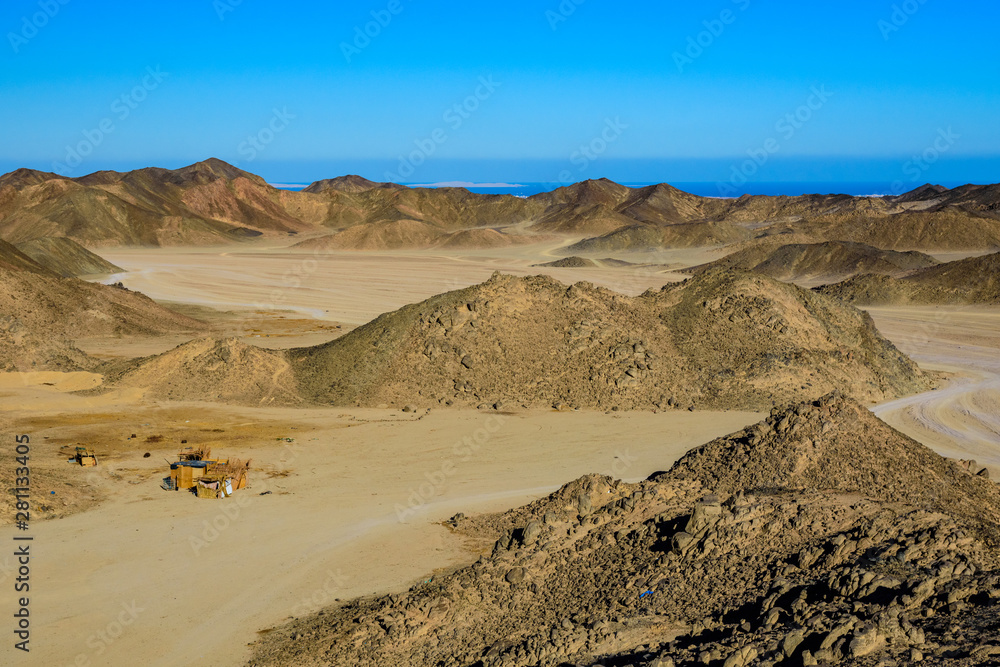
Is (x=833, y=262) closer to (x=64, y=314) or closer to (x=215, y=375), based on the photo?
(x=64, y=314)

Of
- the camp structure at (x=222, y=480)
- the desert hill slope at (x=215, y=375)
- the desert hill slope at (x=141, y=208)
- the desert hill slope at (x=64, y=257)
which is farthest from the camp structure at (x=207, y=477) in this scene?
the desert hill slope at (x=141, y=208)

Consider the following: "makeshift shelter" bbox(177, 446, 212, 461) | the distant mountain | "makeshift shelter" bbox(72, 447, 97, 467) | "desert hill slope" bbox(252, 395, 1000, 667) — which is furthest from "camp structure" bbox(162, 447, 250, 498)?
the distant mountain

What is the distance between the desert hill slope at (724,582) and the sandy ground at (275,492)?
53.0 inches

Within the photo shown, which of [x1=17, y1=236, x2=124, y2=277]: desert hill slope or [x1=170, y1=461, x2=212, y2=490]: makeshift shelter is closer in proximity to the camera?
[x1=170, y1=461, x2=212, y2=490]: makeshift shelter

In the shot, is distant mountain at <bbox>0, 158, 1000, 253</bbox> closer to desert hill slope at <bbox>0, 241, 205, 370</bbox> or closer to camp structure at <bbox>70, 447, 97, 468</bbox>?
desert hill slope at <bbox>0, 241, 205, 370</bbox>

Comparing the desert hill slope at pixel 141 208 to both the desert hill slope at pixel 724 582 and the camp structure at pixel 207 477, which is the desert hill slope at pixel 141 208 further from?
the desert hill slope at pixel 724 582

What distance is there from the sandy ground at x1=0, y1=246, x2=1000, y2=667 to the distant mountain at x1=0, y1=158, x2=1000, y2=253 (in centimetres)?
6175

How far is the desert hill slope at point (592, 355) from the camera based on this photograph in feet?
86.1

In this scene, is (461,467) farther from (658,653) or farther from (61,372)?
(61,372)

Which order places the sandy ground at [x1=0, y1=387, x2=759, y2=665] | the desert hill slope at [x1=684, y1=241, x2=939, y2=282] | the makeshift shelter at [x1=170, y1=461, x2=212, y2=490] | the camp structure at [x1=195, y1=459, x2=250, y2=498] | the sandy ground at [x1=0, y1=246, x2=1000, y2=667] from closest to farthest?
the sandy ground at [x1=0, y1=387, x2=759, y2=665] < the sandy ground at [x1=0, y1=246, x2=1000, y2=667] < the camp structure at [x1=195, y1=459, x2=250, y2=498] < the makeshift shelter at [x1=170, y1=461, x2=212, y2=490] < the desert hill slope at [x1=684, y1=241, x2=939, y2=282]

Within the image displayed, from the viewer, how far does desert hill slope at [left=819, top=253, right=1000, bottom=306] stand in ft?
170

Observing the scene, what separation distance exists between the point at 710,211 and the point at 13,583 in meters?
131

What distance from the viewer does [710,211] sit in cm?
13800

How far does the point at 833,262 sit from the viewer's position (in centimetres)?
7031
